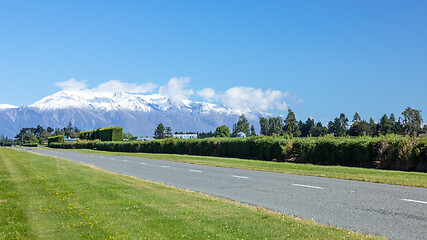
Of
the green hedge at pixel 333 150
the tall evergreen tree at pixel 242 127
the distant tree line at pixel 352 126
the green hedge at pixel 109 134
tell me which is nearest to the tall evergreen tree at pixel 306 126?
the distant tree line at pixel 352 126

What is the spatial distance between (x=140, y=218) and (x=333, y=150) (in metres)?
19.2

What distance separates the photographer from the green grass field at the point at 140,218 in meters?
6.71

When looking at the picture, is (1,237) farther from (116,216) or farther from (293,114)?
(293,114)

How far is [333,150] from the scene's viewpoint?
24.7m

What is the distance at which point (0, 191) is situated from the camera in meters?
12.1

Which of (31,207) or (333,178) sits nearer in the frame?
(31,207)

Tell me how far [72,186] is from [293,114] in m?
132

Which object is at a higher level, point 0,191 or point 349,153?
point 349,153

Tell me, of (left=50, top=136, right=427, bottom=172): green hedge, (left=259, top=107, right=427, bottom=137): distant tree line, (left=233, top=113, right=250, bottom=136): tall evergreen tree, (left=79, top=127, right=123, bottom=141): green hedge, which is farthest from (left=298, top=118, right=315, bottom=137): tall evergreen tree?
(left=50, top=136, right=427, bottom=172): green hedge

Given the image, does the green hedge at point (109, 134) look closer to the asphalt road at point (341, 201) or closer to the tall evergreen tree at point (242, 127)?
the asphalt road at point (341, 201)

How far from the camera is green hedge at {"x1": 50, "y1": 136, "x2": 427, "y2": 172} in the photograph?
1998 cm

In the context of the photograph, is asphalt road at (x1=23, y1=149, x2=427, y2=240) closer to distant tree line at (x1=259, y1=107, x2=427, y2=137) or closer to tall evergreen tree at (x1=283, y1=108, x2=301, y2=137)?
distant tree line at (x1=259, y1=107, x2=427, y2=137)

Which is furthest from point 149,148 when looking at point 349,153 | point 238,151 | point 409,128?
point 409,128

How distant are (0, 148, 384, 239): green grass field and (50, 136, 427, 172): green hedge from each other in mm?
13815
